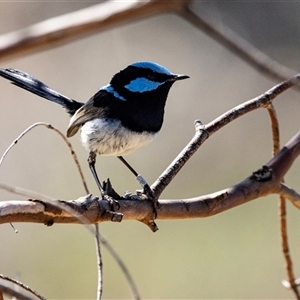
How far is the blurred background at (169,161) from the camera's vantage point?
373 centimetres

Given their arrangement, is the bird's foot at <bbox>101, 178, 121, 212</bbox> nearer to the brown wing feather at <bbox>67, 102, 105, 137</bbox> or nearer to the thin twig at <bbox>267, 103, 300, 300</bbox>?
the thin twig at <bbox>267, 103, 300, 300</bbox>

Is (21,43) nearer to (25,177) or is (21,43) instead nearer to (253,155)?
(25,177)

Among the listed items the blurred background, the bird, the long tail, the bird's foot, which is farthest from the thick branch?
the blurred background

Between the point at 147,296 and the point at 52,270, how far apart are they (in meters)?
0.61

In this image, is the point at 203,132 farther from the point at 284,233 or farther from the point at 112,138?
the point at 112,138

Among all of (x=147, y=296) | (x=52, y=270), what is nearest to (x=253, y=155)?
(x=147, y=296)

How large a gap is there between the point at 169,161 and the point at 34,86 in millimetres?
2258

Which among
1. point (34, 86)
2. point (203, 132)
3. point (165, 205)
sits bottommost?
point (165, 205)

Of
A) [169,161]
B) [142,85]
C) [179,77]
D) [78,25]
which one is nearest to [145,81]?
[142,85]

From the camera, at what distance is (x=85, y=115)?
218cm

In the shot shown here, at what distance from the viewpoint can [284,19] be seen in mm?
5328

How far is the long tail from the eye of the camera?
213 cm

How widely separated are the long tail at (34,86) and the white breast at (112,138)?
32cm

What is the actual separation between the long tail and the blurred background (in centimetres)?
96
